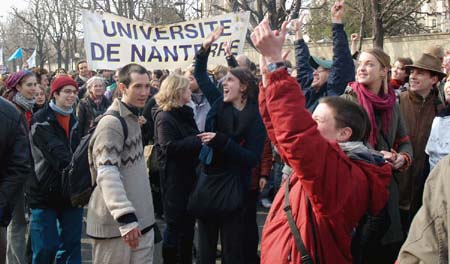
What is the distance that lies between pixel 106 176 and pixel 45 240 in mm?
1494

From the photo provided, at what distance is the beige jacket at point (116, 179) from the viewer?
349cm

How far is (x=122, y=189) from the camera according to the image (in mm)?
3523

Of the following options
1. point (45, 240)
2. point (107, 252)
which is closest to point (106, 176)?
point (107, 252)

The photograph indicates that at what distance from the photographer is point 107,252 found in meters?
Answer: 3.69

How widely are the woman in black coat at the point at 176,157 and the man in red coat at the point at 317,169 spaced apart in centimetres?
225

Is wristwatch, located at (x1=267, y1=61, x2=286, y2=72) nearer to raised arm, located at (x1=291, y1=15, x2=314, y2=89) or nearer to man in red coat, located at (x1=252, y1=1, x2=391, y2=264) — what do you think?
man in red coat, located at (x1=252, y1=1, x2=391, y2=264)

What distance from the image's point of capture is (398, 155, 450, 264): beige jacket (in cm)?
169

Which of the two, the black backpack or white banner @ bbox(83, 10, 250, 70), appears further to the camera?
white banner @ bbox(83, 10, 250, 70)

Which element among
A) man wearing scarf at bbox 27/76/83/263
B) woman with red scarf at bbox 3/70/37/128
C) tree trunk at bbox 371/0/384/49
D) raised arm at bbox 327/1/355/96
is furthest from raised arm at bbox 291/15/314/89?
tree trunk at bbox 371/0/384/49

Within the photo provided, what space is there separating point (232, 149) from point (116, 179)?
121 centimetres

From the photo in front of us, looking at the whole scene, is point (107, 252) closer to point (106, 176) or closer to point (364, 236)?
point (106, 176)

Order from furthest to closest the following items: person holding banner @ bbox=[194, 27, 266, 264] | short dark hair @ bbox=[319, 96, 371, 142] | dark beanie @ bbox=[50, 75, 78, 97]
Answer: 1. dark beanie @ bbox=[50, 75, 78, 97]
2. person holding banner @ bbox=[194, 27, 266, 264]
3. short dark hair @ bbox=[319, 96, 371, 142]

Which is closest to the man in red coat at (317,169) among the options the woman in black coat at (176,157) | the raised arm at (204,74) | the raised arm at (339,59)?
the raised arm at (339,59)

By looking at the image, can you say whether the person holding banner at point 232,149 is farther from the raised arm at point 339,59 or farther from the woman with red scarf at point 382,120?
the woman with red scarf at point 382,120
